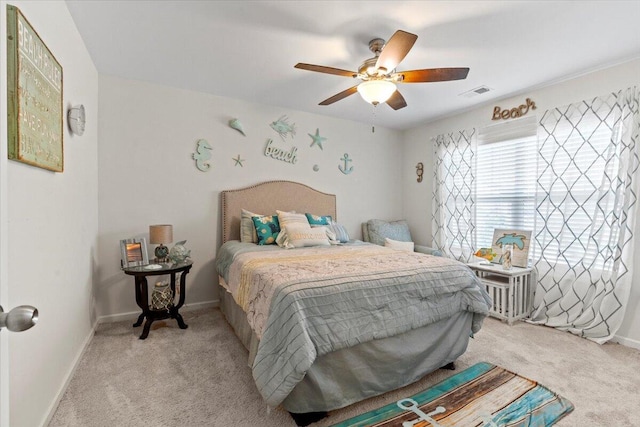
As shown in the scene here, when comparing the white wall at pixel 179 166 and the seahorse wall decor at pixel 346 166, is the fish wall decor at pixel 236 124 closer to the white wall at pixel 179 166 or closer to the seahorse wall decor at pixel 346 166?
the white wall at pixel 179 166

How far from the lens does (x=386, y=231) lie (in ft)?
14.2

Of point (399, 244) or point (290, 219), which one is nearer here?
point (290, 219)

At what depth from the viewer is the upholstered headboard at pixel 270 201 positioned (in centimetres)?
344

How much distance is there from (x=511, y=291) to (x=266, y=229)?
2.53 metres

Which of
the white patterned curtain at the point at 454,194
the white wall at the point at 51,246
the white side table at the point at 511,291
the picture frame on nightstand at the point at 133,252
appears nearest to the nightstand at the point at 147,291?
the picture frame on nightstand at the point at 133,252

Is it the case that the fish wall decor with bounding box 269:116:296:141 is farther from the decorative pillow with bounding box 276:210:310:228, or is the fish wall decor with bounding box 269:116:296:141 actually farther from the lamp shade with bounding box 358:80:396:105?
the lamp shade with bounding box 358:80:396:105

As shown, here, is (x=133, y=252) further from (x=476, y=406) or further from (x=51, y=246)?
(x=476, y=406)

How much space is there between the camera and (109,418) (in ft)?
Result: 5.37

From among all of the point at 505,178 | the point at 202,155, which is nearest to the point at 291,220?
the point at 202,155

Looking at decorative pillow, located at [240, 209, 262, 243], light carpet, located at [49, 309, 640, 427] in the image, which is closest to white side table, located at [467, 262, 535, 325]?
light carpet, located at [49, 309, 640, 427]

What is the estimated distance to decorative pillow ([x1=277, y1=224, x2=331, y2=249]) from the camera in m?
3.05

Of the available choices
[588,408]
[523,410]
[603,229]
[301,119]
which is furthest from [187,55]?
[603,229]

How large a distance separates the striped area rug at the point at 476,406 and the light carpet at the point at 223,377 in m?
0.06

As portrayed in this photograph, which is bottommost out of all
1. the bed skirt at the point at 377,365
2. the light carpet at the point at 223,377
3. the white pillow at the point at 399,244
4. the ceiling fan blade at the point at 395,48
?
the light carpet at the point at 223,377
